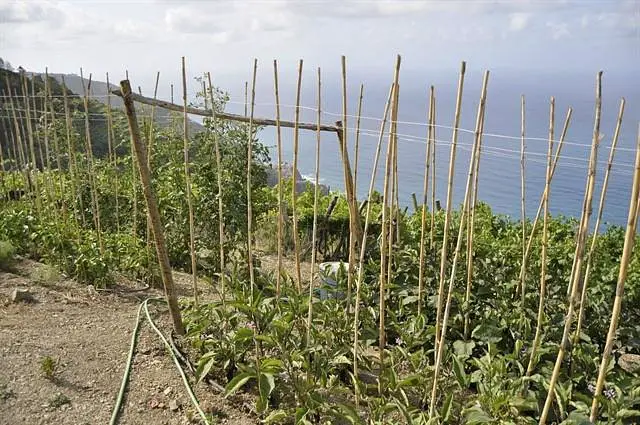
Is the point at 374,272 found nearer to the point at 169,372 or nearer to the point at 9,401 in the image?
the point at 169,372

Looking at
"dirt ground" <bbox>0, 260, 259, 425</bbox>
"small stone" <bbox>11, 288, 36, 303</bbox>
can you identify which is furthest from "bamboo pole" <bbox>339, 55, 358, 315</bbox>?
"small stone" <bbox>11, 288, 36, 303</bbox>

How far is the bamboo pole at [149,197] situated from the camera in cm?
395

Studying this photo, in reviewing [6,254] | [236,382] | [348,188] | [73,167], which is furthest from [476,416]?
[73,167]

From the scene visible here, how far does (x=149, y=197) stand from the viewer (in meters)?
4.14

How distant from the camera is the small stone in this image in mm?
5027

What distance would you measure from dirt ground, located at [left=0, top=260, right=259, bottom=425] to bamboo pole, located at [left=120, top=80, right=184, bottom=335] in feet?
0.89

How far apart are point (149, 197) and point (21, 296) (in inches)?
73.0

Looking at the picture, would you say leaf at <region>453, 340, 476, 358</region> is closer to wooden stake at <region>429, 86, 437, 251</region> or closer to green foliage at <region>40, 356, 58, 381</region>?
wooden stake at <region>429, 86, 437, 251</region>

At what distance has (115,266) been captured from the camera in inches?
226

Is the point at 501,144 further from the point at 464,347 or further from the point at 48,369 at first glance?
the point at 48,369

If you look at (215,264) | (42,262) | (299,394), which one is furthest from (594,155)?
(42,262)

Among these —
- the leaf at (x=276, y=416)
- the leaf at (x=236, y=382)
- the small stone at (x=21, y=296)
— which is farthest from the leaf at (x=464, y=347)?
the small stone at (x=21, y=296)

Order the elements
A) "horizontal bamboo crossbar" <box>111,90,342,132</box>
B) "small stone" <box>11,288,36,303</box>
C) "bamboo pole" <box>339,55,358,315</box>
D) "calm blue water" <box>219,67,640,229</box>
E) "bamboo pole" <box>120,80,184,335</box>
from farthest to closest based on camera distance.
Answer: "small stone" <box>11,288,36,303</box> → "calm blue water" <box>219,67,640,229</box> → "horizontal bamboo crossbar" <box>111,90,342,132</box> → "bamboo pole" <box>120,80,184,335</box> → "bamboo pole" <box>339,55,358,315</box>

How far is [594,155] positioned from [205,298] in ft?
13.0
